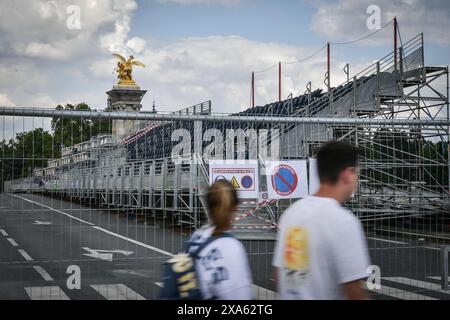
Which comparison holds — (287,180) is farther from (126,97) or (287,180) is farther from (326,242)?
(126,97)

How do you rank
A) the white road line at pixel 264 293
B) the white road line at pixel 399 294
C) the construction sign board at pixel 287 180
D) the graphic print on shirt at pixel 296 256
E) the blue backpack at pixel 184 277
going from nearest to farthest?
the graphic print on shirt at pixel 296 256, the blue backpack at pixel 184 277, the white road line at pixel 264 293, the white road line at pixel 399 294, the construction sign board at pixel 287 180

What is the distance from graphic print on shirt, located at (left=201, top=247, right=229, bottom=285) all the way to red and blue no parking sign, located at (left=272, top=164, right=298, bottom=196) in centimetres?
792

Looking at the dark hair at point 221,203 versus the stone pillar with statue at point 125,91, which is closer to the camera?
the dark hair at point 221,203

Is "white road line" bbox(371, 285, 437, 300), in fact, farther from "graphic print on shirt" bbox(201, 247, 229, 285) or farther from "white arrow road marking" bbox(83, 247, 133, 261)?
"graphic print on shirt" bbox(201, 247, 229, 285)

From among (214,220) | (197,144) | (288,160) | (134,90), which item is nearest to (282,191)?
(288,160)

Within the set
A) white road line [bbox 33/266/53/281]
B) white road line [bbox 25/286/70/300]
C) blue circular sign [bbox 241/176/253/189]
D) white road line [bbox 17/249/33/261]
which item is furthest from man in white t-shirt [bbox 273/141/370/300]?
white road line [bbox 17/249/33/261]

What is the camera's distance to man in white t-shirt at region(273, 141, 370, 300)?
3.67m

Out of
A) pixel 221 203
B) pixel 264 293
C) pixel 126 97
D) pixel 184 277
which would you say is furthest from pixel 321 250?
pixel 126 97

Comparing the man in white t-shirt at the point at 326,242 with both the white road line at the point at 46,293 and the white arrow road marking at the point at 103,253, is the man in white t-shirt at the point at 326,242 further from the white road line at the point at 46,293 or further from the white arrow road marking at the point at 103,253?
the white arrow road marking at the point at 103,253

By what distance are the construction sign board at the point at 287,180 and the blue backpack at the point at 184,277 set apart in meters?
7.83

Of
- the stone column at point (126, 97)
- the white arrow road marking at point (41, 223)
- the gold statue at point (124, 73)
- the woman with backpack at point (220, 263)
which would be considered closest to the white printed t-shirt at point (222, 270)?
the woman with backpack at point (220, 263)

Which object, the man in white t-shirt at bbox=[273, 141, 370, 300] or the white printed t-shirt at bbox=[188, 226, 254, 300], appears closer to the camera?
the man in white t-shirt at bbox=[273, 141, 370, 300]

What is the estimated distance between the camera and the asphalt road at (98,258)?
1063 cm
